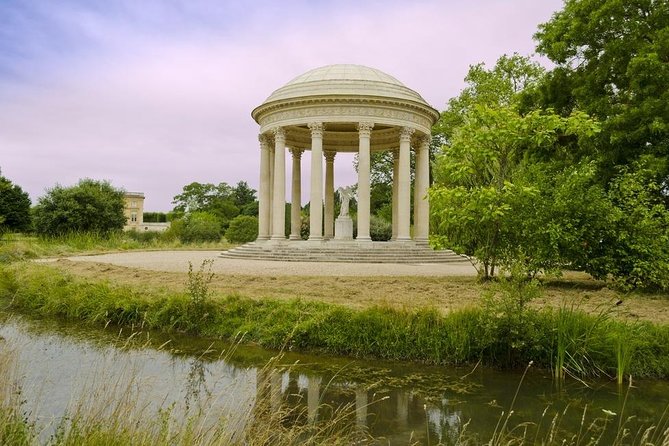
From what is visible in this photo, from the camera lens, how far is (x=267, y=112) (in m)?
37.8

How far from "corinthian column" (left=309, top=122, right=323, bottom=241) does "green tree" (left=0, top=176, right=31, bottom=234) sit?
41.6 meters

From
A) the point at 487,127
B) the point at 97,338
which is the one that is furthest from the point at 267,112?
the point at 97,338

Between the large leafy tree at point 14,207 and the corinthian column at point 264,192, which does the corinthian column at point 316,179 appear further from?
the large leafy tree at point 14,207

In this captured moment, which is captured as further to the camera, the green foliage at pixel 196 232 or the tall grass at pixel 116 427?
the green foliage at pixel 196 232

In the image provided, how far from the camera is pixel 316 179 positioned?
36281 mm

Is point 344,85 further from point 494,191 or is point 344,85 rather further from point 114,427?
point 114,427

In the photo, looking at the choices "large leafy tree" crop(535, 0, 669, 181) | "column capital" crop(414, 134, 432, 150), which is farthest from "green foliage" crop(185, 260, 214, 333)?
"column capital" crop(414, 134, 432, 150)

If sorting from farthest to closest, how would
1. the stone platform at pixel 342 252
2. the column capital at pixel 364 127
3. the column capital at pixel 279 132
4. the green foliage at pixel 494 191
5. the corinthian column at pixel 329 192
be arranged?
the corinthian column at pixel 329 192
the column capital at pixel 279 132
the column capital at pixel 364 127
the stone platform at pixel 342 252
the green foliage at pixel 494 191

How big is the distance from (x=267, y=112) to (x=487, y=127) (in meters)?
21.9

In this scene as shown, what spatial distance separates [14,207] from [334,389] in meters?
64.4

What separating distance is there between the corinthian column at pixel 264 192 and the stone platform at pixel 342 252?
405cm

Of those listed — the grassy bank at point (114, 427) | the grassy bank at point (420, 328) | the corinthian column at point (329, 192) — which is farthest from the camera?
the corinthian column at point (329, 192)

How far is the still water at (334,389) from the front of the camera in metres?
7.50

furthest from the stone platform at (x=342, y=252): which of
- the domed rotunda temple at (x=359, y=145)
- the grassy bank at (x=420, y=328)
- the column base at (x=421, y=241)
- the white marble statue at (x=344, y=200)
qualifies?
the grassy bank at (x=420, y=328)
